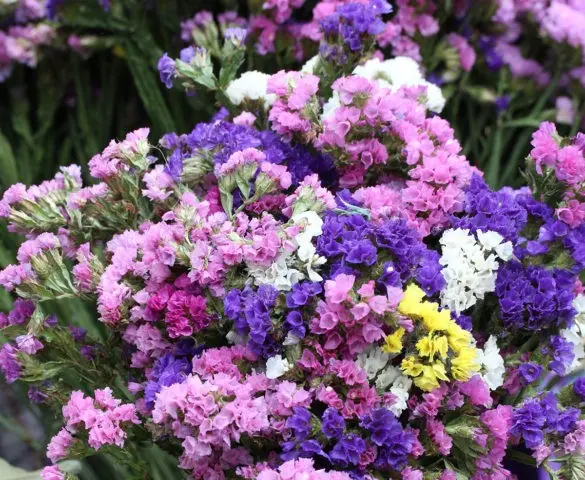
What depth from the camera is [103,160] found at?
100cm

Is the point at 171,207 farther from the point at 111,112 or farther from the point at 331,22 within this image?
the point at 111,112

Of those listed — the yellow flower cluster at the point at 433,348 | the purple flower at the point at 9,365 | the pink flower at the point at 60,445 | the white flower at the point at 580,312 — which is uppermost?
the yellow flower cluster at the point at 433,348

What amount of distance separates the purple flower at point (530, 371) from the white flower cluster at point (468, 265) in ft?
0.31

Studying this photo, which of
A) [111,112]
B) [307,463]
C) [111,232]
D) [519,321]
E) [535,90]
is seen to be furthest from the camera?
[111,112]

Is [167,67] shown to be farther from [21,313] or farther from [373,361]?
[373,361]

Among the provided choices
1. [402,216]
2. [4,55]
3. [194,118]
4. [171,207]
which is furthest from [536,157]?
[4,55]

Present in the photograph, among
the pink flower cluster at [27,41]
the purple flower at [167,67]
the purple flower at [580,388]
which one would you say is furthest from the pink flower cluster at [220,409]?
the pink flower cluster at [27,41]

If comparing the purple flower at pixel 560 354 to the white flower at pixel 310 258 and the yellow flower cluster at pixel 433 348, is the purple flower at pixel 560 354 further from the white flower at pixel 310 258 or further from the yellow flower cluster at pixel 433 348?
the white flower at pixel 310 258

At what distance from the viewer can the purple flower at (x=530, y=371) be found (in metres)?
0.91

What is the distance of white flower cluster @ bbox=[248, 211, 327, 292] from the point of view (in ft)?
2.78

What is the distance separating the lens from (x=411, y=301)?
0.83 metres

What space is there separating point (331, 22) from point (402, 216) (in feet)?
1.08

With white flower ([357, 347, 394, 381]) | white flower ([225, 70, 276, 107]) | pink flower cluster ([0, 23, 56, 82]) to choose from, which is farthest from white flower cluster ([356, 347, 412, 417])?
pink flower cluster ([0, 23, 56, 82])

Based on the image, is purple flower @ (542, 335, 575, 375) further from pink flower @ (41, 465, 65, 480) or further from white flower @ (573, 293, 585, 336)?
pink flower @ (41, 465, 65, 480)
